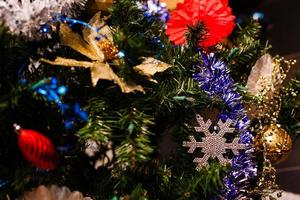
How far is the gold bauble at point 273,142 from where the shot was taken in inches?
22.2

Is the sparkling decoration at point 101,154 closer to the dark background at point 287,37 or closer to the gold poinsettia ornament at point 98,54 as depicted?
the gold poinsettia ornament at point 98,54

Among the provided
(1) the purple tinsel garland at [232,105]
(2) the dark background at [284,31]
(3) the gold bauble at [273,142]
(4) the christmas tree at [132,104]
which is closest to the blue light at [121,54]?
(4) the christmas tree at [132,104]

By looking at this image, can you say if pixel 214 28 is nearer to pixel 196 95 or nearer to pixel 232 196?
pixel 196 95

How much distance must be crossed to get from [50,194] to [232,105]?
0.23 metres

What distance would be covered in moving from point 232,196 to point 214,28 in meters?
0.20

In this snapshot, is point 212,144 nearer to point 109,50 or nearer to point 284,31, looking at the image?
point 109,50

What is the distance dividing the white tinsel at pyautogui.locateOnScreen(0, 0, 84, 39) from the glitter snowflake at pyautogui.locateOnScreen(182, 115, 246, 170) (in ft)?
0.64

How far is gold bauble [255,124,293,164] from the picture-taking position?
564mm

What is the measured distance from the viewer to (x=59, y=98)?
43 cm

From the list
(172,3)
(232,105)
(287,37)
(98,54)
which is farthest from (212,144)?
(287,37)

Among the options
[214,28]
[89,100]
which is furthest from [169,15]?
[89,100]

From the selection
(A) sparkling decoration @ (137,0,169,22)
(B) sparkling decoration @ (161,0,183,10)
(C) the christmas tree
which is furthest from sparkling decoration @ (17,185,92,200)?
(B) sparkling decoration @ (161,0,183,10)

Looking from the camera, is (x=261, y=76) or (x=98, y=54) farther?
(x=261, y=76)

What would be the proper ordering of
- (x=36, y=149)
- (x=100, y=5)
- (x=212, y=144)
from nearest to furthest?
1. (x=36, y=149)
2. (x=212, y=144)
3. (x=100, y=5)
